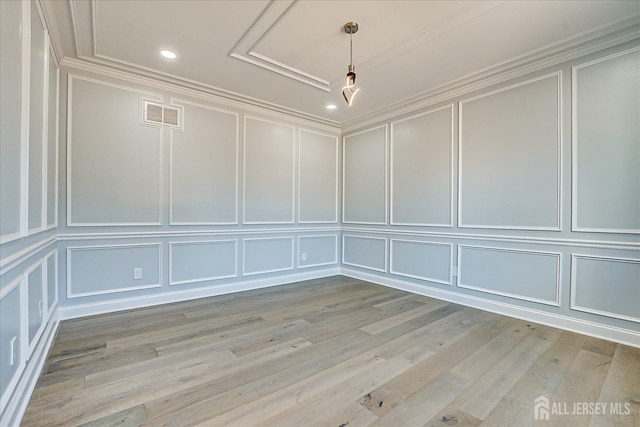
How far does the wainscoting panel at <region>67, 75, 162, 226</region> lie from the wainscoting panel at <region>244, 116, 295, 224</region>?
1.12 meters

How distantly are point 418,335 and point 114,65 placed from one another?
3984 millimetres

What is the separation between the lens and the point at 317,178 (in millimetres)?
4855

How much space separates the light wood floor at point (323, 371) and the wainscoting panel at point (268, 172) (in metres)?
1.57

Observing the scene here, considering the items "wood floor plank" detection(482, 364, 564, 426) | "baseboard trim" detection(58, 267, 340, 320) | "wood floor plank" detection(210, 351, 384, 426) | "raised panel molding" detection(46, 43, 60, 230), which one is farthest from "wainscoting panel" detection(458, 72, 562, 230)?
"raised panel molding" detection(46, 43, 60, 230)

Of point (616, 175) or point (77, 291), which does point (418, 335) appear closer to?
point (616, 175)

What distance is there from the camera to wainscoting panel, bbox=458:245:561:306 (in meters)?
2.85

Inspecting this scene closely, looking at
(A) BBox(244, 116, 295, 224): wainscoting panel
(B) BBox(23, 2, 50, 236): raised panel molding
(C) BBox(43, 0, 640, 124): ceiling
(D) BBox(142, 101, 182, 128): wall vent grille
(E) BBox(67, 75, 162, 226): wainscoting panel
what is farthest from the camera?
(A) BBox(244, 116, 295, 224): wainscoting panel

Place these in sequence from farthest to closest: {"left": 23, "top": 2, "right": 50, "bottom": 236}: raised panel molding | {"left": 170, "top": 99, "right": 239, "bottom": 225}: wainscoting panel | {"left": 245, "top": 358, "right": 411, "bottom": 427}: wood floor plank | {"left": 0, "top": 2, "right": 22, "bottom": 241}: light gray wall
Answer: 1. {"left": 170, "top": 99, "right": 239, "bottom": 225}: wainscoting panel
2. {"left": 23, "top": 2, "right": 50, "bottom": 236}: raised panel molding
3. {"left": 245, "top": 358, "right": 411, "bottom": 427}: wood floor plank
4. {"left": 0, "top": 2, "right": 22, "bottom": 241}: light gray wall

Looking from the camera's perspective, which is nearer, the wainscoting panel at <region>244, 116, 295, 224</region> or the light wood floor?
the light wood floor

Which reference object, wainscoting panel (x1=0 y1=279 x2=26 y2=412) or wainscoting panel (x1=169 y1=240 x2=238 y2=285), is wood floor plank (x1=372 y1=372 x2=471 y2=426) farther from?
wainscoting panel (x1=169 y1=240 x2=238 y2=285)

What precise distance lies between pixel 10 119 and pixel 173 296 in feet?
8.24

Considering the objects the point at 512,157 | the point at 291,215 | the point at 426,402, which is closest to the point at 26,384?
the point at 426,402

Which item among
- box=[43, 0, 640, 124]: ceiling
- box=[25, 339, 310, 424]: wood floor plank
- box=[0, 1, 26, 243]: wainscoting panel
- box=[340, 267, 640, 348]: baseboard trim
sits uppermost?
box=[43, 0, 640, 124]: ceiling

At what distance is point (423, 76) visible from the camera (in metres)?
3.25
